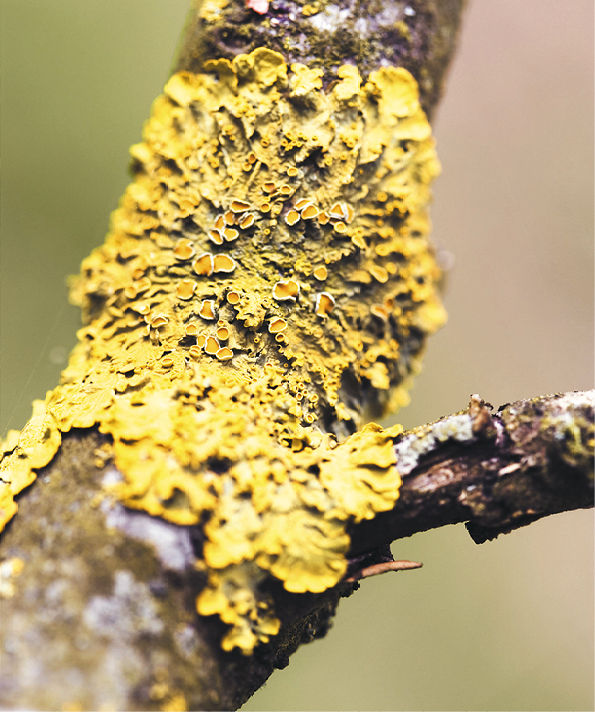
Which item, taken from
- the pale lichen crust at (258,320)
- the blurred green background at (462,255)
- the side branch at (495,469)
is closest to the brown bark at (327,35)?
the pale lichen crust at (258,320)

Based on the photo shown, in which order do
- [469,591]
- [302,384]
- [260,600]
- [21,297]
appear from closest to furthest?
1. [260,600]
2. [302,384]
3. [21,297]
4. [469,591]

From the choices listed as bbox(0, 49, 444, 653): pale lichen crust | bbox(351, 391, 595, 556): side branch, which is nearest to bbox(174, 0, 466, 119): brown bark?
bbox(0, 49, 444, 653): pale lichen crust

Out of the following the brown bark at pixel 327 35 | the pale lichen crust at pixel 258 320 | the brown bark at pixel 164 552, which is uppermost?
the brown bark at pixel 327 35

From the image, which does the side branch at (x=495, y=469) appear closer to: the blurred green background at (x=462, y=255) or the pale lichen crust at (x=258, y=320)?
the pale lichen crust at (x=258, y=320)

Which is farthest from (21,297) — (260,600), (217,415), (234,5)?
(260,600)

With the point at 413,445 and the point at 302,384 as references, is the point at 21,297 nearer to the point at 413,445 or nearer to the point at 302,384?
the point at 302,384

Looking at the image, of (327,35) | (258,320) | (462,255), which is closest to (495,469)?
(258,320)
